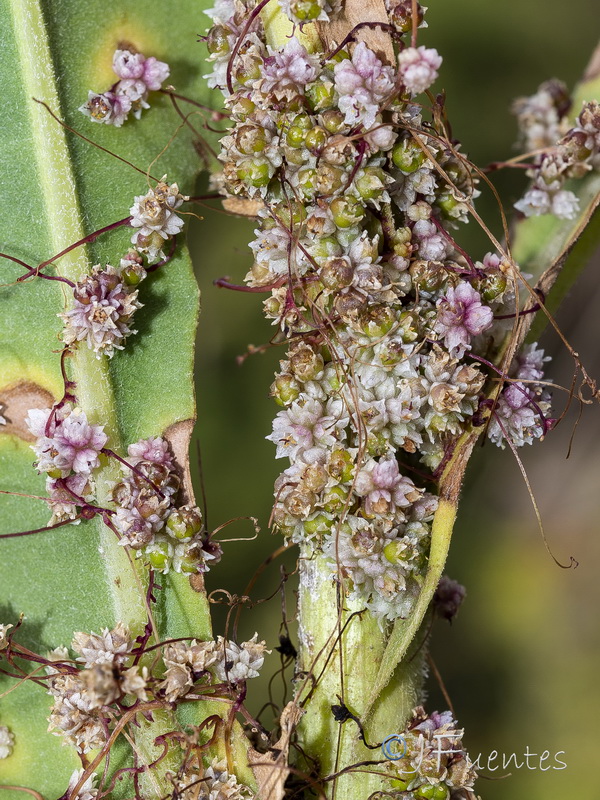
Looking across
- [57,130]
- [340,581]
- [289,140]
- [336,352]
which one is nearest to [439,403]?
[336,352]

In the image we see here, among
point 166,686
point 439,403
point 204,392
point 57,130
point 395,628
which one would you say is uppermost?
point 57,130

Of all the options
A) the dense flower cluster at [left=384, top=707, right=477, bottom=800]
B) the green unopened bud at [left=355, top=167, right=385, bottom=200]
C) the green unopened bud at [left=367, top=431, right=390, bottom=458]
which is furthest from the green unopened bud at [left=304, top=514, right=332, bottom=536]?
the green unopened bud at [left=355, top=167, right=385, bottom=200]

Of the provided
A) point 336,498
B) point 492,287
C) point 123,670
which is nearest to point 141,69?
point 492,287

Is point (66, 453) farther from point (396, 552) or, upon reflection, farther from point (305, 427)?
point (396, 552)

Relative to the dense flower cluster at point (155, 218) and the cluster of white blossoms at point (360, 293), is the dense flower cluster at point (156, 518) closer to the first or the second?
the cluster of white blossoms at point (360, 293)

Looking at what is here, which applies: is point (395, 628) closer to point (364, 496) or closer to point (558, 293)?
point (364, 496)

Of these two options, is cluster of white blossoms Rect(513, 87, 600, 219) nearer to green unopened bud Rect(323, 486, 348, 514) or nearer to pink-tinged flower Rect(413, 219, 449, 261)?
pink-tinged flower Rect(413, 219, 449, 261)
